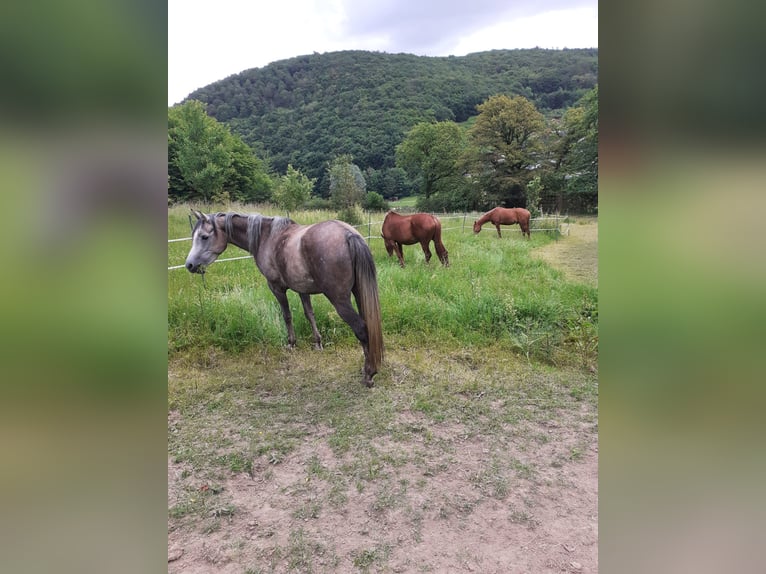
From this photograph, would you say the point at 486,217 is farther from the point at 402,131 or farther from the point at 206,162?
the point at 206,162

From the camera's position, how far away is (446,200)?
262 inches

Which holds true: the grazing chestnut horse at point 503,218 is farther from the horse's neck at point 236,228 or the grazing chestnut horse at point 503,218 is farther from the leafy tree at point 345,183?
the horse's neck at point 236,228

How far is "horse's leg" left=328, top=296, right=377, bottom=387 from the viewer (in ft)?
10.8

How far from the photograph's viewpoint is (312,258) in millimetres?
3320

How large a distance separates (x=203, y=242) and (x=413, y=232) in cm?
298

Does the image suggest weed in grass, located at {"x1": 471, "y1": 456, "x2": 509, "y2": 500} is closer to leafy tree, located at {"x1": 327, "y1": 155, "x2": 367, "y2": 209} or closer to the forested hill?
leafy tree, located at {"x1": 327, "y1": 155, "x2": 367, "y2": 209}

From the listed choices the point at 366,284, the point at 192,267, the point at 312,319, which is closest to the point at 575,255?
the point at 366,284

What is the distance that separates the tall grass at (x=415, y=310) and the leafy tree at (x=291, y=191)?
260 mm
